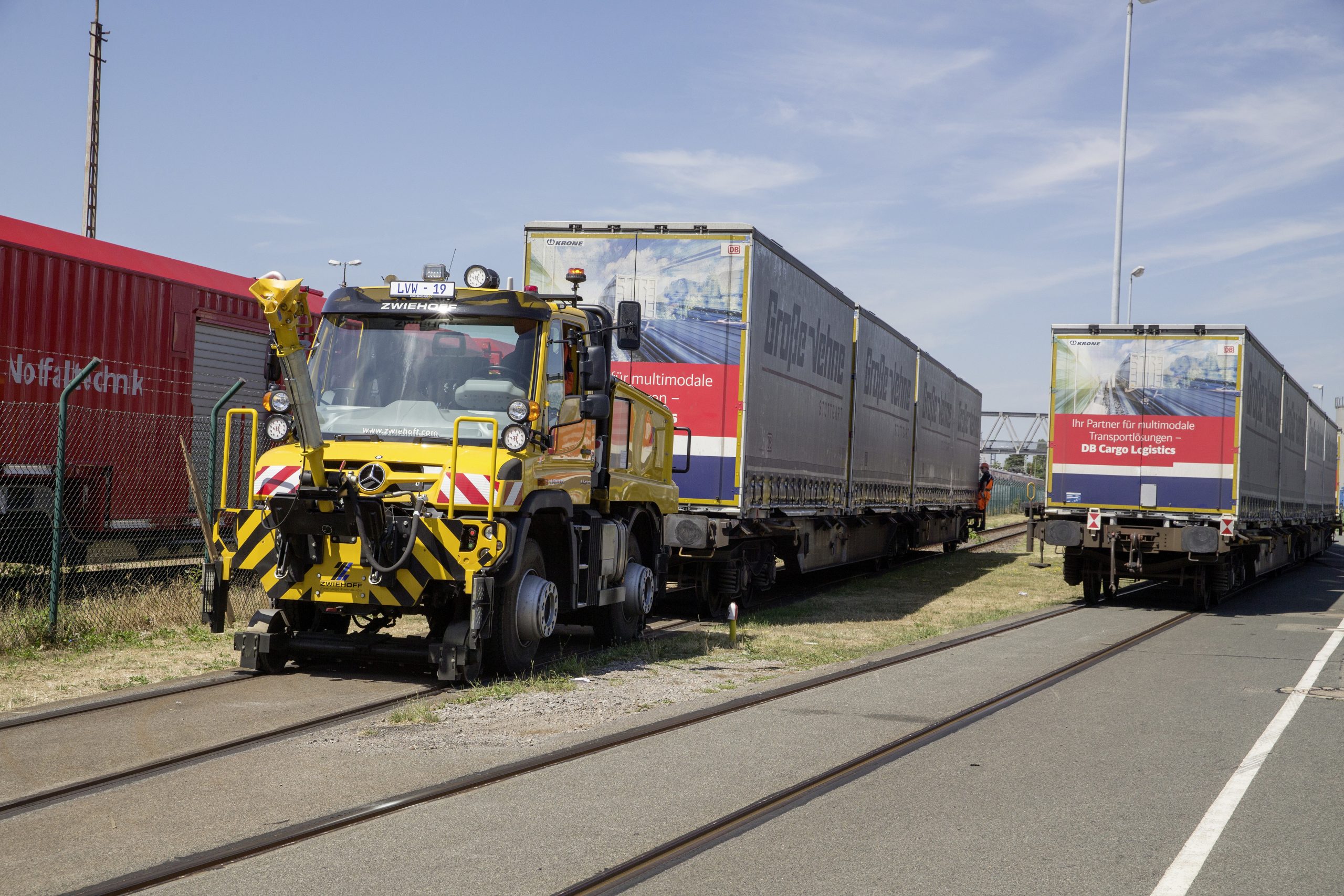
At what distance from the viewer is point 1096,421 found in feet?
58.1

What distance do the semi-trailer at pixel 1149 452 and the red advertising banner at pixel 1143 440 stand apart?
0.02 meters

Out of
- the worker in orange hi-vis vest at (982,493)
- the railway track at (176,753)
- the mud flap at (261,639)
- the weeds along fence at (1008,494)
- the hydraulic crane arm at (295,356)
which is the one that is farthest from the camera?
the weeds along fence at (1008,494)

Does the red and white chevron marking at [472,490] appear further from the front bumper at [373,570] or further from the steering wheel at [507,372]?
the steering wheel at [507,372]

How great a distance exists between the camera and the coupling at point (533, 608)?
8.88 m

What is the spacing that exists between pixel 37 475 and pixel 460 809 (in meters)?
8.57

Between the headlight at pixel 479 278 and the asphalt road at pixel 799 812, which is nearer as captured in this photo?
the asphalt road at pixel 799 812

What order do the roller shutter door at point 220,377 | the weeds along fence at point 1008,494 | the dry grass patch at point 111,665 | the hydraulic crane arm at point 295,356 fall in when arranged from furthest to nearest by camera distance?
1. the weeds along fence at point 1008,494
2. the roller shutter door at point 220,377
3. the dry grass patch at point 111,665
4. the hydraulic crane arm at point 295,356

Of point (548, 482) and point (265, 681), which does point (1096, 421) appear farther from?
point (265, 681)

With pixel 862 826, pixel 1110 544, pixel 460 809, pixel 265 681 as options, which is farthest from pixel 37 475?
pixel 1110 544

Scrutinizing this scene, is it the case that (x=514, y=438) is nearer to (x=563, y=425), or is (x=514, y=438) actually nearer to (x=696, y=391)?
(x=563, y=425)

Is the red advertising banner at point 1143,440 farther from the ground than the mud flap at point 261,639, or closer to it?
farther from the ground

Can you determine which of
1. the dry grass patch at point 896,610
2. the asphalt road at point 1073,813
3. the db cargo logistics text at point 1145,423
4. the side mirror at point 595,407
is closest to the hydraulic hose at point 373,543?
the side mirror at point 595,407

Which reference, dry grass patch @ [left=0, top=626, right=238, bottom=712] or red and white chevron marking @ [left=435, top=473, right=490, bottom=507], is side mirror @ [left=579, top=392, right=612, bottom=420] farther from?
dry grass patch @ [left=0, top=626, right=238, bottom=712]

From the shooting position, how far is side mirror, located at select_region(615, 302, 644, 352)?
376 inches
